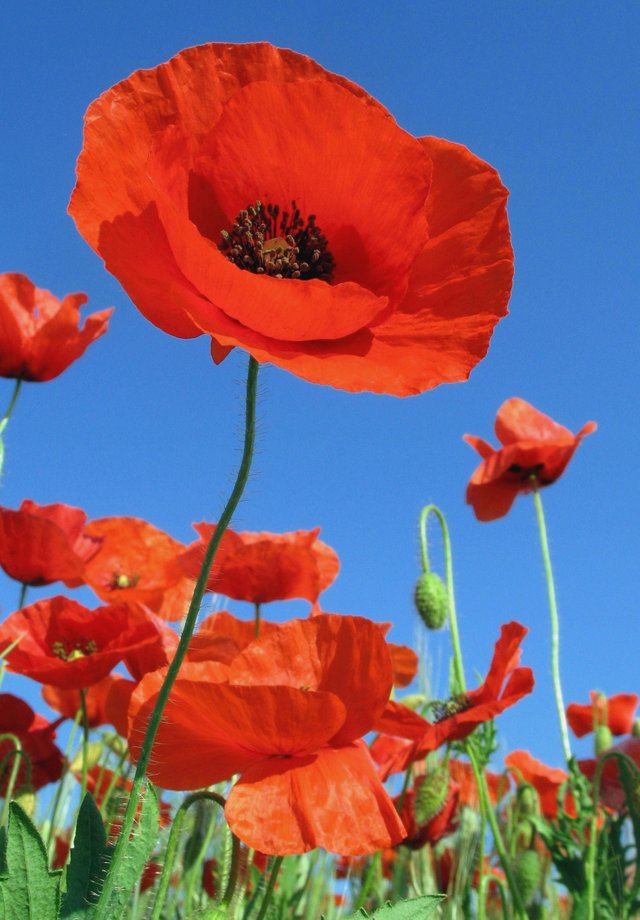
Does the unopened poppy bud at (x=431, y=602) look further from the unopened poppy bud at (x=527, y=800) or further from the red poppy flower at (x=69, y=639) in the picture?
the red poppy flower at (x=69, y=639)

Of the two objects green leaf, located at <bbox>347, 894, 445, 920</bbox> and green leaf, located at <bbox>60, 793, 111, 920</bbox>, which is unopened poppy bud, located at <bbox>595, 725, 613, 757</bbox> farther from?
green leaf, located at <bbox>60, 793, 111, 920</bbox>

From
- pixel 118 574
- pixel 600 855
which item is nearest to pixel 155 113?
pixel 118 574

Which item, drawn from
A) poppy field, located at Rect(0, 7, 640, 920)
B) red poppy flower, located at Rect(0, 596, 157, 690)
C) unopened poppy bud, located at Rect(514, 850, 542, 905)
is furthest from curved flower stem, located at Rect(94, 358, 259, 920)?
unopened poppy bud, located at Rect(514, 850, 542, 905)

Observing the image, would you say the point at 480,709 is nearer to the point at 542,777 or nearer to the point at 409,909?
the point at 409,909

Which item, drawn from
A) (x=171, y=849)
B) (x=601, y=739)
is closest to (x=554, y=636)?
(x=601, y=739)

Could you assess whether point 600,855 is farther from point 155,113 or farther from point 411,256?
point 155,113

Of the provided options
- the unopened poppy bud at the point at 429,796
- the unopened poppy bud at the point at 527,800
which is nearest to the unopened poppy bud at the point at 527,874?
the unopened poppy bud at the point at 527,800
